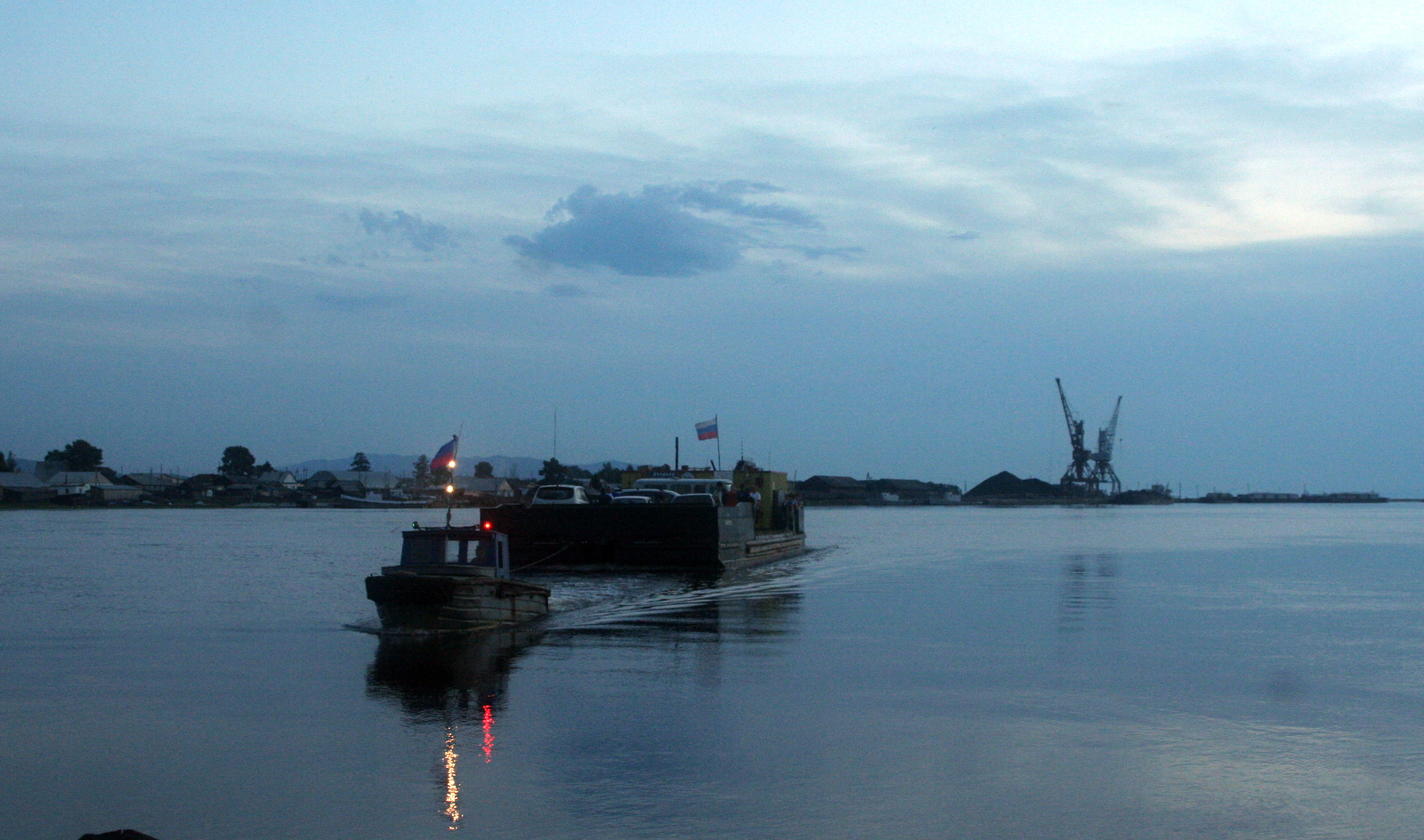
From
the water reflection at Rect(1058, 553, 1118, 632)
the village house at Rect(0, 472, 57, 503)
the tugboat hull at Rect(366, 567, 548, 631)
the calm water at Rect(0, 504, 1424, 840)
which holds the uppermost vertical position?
the village house at Rect(0, 472, 57, 503)

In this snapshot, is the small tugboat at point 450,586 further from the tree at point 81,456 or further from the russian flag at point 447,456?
the tree at point 81,456

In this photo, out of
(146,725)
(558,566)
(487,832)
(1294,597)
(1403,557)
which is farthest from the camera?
(1403,557)

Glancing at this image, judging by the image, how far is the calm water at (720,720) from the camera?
1059cm

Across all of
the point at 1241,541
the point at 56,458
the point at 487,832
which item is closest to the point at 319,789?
the point at 487,832

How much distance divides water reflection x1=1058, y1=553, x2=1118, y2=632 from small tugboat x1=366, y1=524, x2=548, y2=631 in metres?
11.3

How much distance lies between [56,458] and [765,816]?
706 feet

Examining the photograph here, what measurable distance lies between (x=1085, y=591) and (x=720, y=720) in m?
24.5

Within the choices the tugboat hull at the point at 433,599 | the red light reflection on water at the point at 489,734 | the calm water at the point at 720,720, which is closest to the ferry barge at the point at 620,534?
the calm water at the point at 720,720

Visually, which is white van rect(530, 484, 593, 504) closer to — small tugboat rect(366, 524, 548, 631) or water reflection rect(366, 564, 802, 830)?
water reflection rect(366, 564, 802, 830)

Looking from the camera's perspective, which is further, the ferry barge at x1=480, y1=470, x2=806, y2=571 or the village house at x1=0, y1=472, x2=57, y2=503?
the village house at x1=0, y1=472, x2=57, y2=503

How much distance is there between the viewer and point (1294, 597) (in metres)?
35.0

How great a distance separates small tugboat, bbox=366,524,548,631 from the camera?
21922 mm

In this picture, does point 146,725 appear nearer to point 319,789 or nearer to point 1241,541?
point 319,789

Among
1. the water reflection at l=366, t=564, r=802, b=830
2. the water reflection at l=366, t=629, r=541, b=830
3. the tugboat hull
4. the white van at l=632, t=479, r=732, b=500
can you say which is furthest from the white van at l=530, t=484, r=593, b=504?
the tugboat hull
